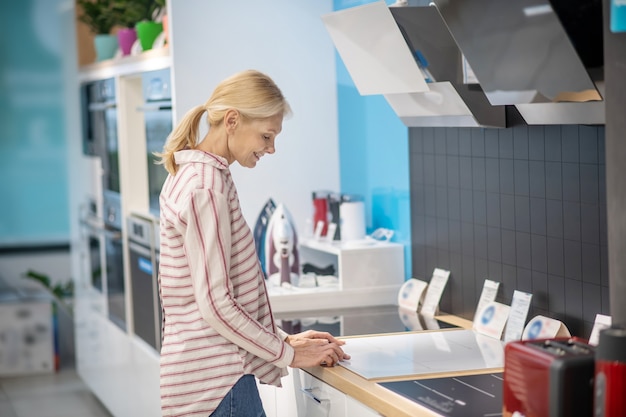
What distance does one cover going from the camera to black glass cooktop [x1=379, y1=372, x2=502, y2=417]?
7.02ft

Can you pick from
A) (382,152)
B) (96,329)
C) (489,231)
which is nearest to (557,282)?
(489,231)

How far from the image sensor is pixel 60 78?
697 centimetres

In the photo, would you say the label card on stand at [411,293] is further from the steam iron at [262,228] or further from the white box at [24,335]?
the white box at [24,335]

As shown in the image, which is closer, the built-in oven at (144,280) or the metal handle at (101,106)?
the built-in oven at (144,280)

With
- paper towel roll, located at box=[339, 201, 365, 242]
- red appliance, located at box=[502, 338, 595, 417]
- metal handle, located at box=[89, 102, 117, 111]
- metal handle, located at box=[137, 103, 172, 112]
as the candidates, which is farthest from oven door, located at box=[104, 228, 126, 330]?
red appliance, located at box=[502, 338, 595, 417]

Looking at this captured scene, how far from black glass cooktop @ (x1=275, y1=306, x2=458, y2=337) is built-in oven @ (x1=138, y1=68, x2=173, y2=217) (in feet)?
2.80

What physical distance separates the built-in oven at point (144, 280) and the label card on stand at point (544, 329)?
1.91 meters

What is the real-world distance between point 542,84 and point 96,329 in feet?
11.8

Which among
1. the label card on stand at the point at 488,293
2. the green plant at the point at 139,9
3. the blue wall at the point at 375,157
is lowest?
the label card on stand at the point at 488,293

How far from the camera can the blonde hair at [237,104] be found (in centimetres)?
245

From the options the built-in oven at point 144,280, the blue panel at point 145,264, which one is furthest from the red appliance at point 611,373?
the blue panel at point 145,264

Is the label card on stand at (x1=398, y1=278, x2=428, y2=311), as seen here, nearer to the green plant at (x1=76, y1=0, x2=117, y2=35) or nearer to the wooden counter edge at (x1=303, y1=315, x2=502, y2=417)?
the wooden counter edge at (x1=303, y1=315, x2=502, y2=417)

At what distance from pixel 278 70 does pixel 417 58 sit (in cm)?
108

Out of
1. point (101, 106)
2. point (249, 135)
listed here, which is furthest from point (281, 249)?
point (101, 106)
